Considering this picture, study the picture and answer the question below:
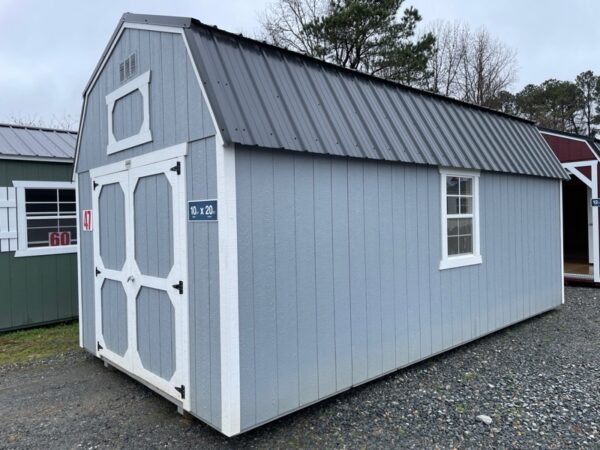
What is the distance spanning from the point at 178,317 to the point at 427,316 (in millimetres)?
2584

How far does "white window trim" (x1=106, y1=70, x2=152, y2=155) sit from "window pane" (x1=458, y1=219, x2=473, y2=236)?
3588mm

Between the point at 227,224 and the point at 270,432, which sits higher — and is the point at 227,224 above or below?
above

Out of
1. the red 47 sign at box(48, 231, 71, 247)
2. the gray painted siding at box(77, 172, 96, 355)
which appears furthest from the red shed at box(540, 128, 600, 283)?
the red 47 sign at box(48, 231, 71, 247)

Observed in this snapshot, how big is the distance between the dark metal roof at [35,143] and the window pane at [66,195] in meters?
0.53

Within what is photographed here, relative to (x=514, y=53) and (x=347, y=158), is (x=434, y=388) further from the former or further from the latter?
(x=514, y=53)

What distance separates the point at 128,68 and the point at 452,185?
367 centimetres

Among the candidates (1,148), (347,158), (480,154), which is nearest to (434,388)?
→ (347,158)

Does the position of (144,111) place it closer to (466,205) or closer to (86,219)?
(86,219)

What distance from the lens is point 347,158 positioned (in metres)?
3.71

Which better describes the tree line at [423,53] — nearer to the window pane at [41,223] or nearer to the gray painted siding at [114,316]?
the window pane at [41,223]

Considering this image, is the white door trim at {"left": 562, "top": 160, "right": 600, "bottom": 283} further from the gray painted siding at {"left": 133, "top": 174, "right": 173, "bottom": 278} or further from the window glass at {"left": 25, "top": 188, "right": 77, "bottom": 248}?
the window glass at {"left": 25, "top": 188, "right": 77, "bottom": 248}

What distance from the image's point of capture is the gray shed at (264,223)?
3.01 meters

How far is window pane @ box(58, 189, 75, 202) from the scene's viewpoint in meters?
6.74

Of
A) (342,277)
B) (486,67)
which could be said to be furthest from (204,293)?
(486,67)
